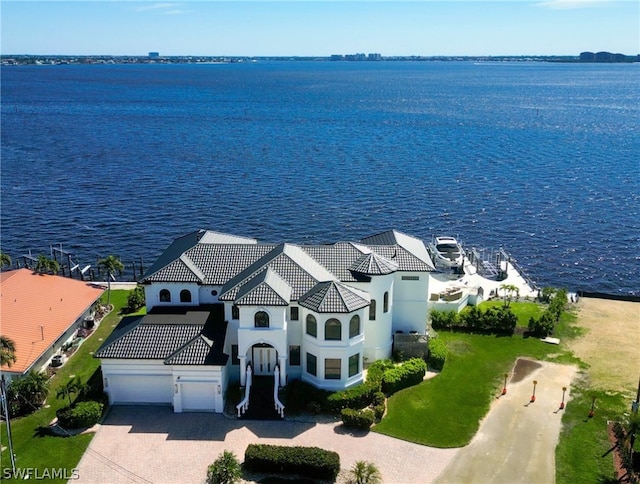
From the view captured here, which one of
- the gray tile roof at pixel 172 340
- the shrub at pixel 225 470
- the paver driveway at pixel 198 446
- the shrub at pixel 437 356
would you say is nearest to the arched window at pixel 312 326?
the gray tile roof at pixel 172 340

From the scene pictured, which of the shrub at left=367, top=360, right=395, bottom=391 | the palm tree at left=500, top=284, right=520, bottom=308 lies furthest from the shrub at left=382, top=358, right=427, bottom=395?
the palm tree at left=500, top=284, right=520, bottom=308

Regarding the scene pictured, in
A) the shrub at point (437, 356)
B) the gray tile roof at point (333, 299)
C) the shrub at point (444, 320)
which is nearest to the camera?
the gray tile roof at point (333, 299)

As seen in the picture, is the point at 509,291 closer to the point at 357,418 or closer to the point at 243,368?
the point at 357,418

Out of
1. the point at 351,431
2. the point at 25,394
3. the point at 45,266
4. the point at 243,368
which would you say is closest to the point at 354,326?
the point at 351,431

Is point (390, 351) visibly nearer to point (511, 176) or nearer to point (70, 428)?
point (70, 428)

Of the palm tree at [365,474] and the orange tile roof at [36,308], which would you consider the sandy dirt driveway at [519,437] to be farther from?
the orange tile roof at [36,308]

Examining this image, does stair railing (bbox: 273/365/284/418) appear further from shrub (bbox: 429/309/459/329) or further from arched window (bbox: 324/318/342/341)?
shrub (bbox: 429/309/459/329)
